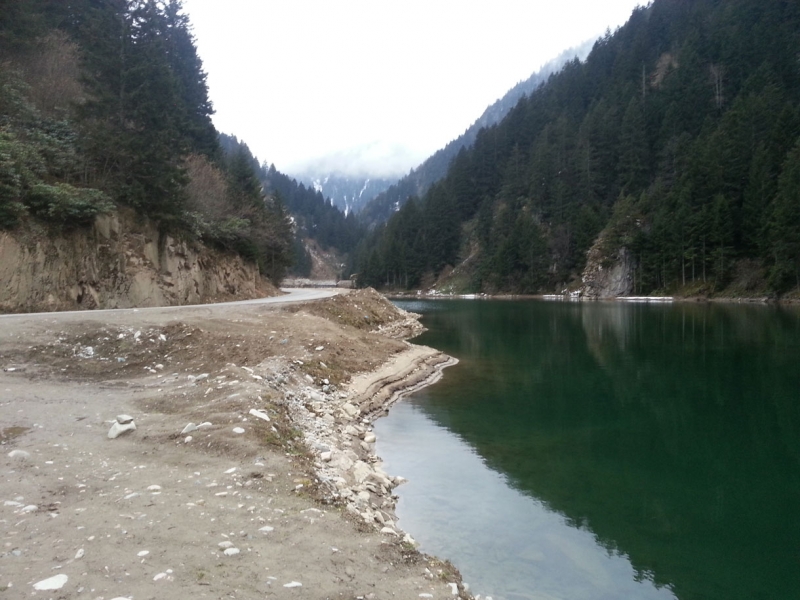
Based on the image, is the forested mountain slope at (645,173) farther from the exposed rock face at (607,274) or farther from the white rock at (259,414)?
the white rock at (259,414)

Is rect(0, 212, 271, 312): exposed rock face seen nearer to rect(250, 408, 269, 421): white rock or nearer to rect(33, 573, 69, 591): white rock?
rect(250, 408, 269, 421): white rock

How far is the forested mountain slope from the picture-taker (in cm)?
6688

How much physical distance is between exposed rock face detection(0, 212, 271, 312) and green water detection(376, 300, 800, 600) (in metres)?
16.0

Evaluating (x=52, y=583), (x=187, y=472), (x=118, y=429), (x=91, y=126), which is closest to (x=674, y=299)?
(x=91, y=126)

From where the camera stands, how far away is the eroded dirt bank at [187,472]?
16.6 feet

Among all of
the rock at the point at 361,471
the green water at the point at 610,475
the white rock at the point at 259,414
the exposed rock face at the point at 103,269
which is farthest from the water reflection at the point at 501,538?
the exposed rock face at the point at 103,269

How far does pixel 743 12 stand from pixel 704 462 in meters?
117

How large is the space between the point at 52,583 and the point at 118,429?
5.44m

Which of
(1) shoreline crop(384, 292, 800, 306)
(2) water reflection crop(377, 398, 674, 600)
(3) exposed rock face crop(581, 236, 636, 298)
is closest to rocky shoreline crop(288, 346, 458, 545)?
(2) water reflection crop(377, 398, 674, 600)

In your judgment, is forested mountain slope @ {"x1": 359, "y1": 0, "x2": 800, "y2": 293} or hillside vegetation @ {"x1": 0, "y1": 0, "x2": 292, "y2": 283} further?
forested mountain slope @ {"x1": 359, "y1": 0, "x2": 800, "y2": 293}

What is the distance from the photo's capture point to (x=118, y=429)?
951cm

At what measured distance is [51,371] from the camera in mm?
14008

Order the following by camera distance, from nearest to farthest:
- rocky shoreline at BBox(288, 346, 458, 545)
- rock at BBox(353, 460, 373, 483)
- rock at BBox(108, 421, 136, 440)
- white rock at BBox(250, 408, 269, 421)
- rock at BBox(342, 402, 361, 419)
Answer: rocky shoreline at BBox(288, 346, 458, 545) → rock at BBox(108, 421, 136, 440) → rock at BBox(353, 460, 373, 483) → white rock at BBox(250, 408, 269, 421) → rock at BBox(342, 402, 361, 419)

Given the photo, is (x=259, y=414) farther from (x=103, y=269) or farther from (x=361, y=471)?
(x=103, y=269)
